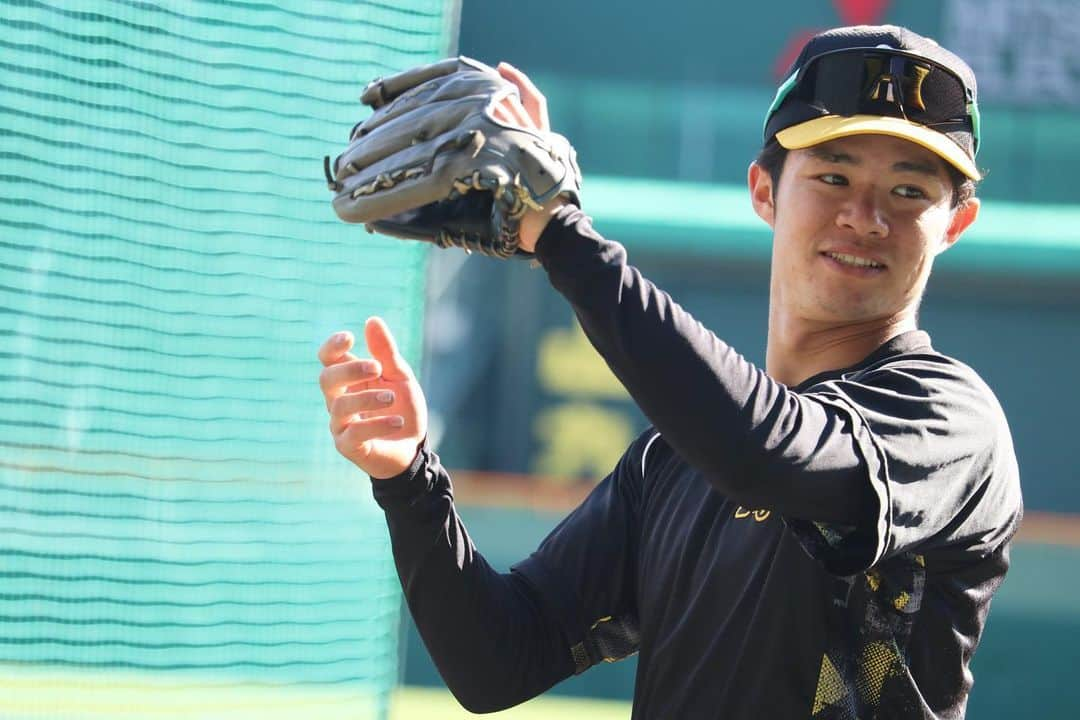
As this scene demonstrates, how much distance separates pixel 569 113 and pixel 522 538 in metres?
6.52

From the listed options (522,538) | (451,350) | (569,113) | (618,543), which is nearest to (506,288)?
(451,350)

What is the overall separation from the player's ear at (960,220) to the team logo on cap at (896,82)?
9.7 inches

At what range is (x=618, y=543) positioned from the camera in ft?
7.53

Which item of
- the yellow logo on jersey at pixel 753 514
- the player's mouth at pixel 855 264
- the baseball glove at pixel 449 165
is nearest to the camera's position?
the baseball glove at pixel 449 165

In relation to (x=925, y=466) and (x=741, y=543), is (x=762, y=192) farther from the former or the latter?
(x=925, y=466)

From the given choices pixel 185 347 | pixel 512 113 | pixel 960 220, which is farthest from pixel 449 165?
pixel 185 347

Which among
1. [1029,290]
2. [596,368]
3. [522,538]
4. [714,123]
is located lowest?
[522,538]

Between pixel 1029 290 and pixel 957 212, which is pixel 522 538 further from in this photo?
pixel 957 212

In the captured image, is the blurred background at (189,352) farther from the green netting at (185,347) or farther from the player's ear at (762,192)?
the player's ear at (762,192)

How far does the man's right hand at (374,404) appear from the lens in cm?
208

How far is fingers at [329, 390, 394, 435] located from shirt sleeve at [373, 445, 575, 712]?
→ 106 millimetres

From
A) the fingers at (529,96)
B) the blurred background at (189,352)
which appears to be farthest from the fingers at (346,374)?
the blurred background at (189,352)

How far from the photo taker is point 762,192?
93.4 inches

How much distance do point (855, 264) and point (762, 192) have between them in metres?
0.38
